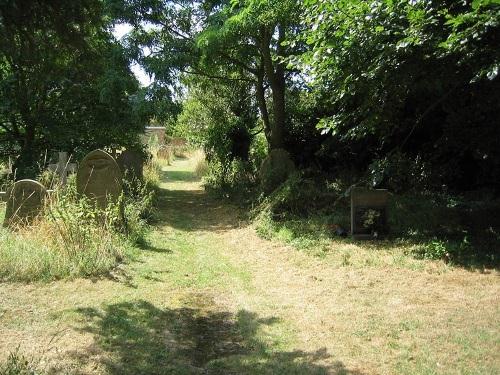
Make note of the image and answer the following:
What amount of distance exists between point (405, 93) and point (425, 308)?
16.3 feet

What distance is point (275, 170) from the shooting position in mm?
14344

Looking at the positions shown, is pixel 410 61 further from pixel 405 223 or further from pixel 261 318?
pixel 261 318

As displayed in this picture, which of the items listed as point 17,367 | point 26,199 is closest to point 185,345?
point 17,367

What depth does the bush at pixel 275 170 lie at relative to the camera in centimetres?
1420

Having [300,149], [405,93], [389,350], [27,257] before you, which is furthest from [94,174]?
[300,149]

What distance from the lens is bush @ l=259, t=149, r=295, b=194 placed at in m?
14.2

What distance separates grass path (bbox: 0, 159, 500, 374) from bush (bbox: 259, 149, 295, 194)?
5.29 meters

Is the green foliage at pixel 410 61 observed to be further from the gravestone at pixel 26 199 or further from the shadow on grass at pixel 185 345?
the gravestone at pixel 26 199

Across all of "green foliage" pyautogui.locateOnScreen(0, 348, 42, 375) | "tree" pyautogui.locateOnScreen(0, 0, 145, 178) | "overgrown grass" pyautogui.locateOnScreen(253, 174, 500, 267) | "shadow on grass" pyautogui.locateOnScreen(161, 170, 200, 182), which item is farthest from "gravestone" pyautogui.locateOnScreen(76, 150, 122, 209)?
"shadow on grass" pyautogui.locateOnScreen(161, 170, 200, 182)

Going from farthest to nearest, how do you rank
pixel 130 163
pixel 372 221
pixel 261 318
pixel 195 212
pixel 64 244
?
pixel 130 163 < pixel 195 212 < pixel 372 221 < pixel 64 244 < pixel 261 318

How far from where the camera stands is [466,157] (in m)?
13.7

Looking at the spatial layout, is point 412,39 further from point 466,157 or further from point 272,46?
point 272,46

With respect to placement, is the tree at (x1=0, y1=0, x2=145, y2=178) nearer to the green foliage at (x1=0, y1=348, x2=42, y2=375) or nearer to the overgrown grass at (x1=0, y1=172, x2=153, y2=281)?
the overgrown grass at (x1=0, y1=172, x2=153, y2=281)

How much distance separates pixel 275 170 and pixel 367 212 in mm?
4980
